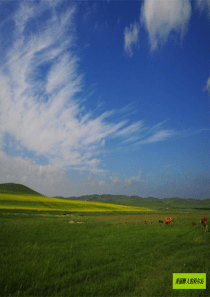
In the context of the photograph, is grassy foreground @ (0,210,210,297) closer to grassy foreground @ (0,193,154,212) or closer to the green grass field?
the green grass field

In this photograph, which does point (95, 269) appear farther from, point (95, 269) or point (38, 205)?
point (38, 205)

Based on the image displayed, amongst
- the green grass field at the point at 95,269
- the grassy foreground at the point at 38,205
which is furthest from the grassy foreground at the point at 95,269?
the grassy foreground at the point at 38,205

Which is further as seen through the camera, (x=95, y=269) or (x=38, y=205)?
(x=38, y=205)

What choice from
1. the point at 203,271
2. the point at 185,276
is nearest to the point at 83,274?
the point at 185,276

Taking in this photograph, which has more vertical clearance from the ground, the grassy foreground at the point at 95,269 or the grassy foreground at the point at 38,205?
the grassy foreground at the point at 95,269

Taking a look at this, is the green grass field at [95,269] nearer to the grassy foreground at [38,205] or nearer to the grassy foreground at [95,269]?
the grassy foreground at [95,269]

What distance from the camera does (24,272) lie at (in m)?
7.31

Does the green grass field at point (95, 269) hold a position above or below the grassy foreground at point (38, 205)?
above

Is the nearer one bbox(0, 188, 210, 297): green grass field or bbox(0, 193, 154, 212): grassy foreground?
bbox(0, 188, 210, 297): green grass field

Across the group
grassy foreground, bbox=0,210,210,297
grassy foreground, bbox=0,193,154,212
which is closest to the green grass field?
grassy foreground, bbox=0,210,210,297

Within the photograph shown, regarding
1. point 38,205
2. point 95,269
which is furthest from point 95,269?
point 38,205

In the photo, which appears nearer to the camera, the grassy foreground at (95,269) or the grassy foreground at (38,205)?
the grassy foreground at (95,269)

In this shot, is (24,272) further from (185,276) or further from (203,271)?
(203,271)

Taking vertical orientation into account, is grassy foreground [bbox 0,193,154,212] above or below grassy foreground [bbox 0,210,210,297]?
below
